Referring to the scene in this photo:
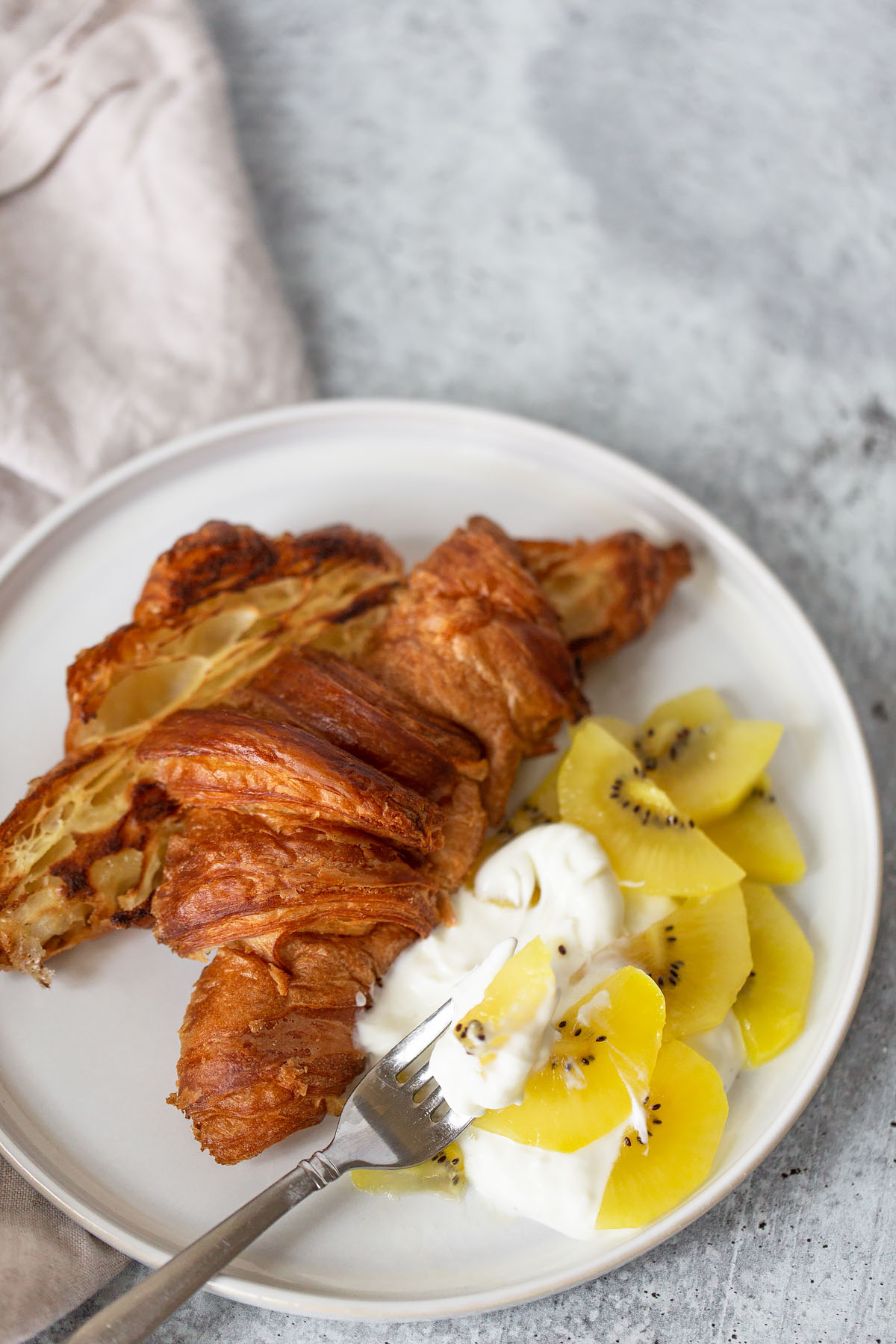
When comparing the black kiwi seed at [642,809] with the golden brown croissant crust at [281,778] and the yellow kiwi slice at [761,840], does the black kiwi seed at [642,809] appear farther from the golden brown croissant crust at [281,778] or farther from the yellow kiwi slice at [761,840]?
the golden brown croissant crust at [281,778]

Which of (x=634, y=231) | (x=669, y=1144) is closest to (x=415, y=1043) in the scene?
(x=669, y=1144)

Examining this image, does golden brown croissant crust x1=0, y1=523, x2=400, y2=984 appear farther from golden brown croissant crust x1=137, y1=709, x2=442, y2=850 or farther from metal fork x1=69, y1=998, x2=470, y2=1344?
metal fork x1=69, y1=998, x2=470, y2=1344

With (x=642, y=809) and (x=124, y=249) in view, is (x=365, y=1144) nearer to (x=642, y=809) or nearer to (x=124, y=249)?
(x=642, y=809)

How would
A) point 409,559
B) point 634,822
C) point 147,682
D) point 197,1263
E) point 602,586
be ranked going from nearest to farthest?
point 197,1263 < point 634,822 < point 147,682 < point 602,586 < point 409,559

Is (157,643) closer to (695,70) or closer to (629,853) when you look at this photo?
(629,853)

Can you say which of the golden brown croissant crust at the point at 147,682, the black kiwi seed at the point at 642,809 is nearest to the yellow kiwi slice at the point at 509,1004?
the black kiwi seed at the point at 642,809
